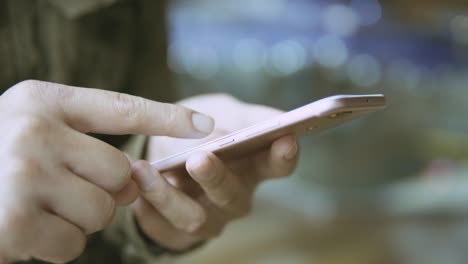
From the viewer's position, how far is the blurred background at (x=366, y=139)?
5.86ft

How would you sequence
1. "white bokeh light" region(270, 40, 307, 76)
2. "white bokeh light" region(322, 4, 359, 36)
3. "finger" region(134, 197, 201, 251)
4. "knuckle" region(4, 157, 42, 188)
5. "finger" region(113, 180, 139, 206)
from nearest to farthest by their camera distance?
1. "knuckle" region(4, 157, 42, 188)
2. "finger" region(113, 180, 139, 206)
3. "finger" region(134, 197, 201, 251)
4. "white bokeh light" region(322, 4, 359, 36)
5. "white bokeh light" region(270, 40, 307, 76)

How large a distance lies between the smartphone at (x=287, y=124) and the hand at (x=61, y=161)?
4 cm

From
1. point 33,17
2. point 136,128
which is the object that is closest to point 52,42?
point 33,17

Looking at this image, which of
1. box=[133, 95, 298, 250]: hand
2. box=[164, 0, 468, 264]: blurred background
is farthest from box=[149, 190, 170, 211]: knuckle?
box=[164, 0, 468, 264]: blurred background

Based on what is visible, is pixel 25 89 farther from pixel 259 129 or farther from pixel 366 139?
pixel 366 139

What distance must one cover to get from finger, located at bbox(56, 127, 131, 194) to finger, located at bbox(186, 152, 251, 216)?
65 mm

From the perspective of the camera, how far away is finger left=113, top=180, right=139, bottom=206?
1.54 feet

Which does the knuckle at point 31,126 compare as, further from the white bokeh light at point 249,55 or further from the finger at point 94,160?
the white bokeh light at point 249,55

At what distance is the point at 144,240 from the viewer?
2.24ft

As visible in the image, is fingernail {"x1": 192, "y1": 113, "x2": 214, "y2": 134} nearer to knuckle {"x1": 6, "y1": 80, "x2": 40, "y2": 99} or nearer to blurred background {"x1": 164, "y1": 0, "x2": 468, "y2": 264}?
knuckle {"x1": 6, "y1": 80, "x2": 40, "y2": 99}

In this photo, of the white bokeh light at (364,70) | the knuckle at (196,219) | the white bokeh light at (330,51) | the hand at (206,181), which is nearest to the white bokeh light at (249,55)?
the white bokeh light at (330,51)

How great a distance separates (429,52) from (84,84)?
5.25ft

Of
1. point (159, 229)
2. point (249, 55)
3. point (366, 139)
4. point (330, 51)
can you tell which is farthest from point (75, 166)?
point (249, 55)

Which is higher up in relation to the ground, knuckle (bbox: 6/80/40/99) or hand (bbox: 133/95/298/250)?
knuckle (bbox: 6/80/40/99)
